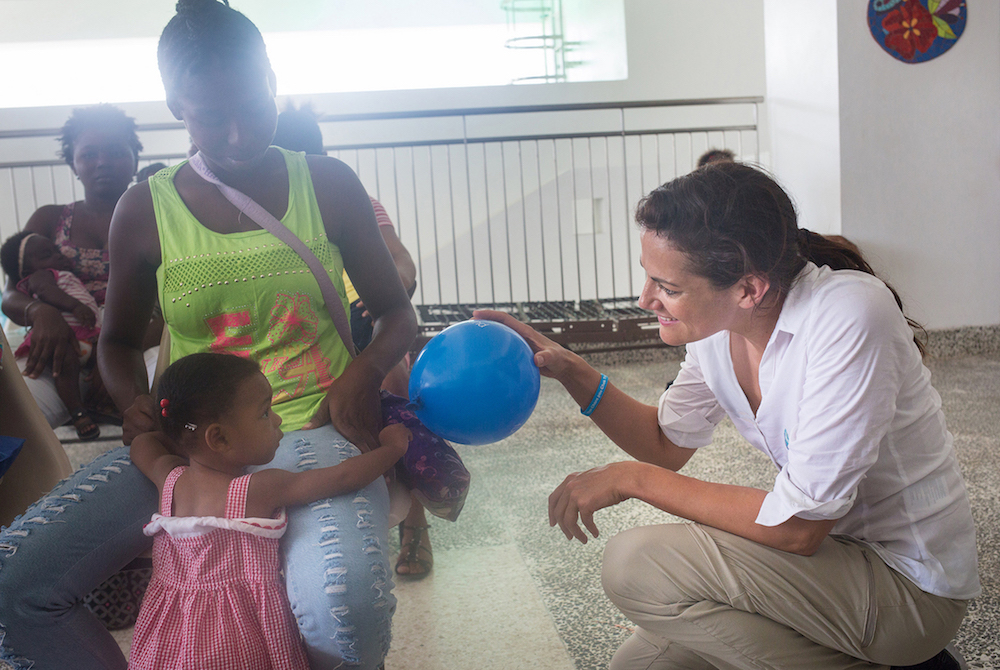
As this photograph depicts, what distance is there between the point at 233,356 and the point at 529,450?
2198 millimetres

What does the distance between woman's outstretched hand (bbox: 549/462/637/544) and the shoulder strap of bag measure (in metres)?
0.57

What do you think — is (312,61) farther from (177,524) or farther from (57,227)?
(177,524)

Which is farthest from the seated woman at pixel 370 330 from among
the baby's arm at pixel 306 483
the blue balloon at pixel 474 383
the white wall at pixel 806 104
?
the white wall at pixel 806 104

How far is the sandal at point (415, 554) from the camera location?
6.94ft

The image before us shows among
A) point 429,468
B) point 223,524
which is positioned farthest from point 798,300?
point 223,524

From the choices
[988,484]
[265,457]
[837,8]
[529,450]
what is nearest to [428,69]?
[837,8]

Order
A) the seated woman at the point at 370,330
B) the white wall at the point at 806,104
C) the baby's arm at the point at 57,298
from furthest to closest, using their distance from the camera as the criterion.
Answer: the white wall at the point at 806,104 < the baby's arm at the point at 57,298 < the seated woman at the point at 370,330

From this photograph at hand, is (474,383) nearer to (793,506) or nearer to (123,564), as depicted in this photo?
(793,506)

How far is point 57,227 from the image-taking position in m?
2.70

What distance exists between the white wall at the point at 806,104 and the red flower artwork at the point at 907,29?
328mm

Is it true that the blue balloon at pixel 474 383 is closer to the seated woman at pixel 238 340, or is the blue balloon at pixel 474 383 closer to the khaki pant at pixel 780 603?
the seated woman at pixel 238 340

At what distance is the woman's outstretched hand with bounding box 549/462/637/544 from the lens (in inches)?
47.0

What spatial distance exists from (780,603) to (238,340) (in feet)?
3.40

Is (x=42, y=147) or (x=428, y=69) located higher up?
(x=428, y=69)
